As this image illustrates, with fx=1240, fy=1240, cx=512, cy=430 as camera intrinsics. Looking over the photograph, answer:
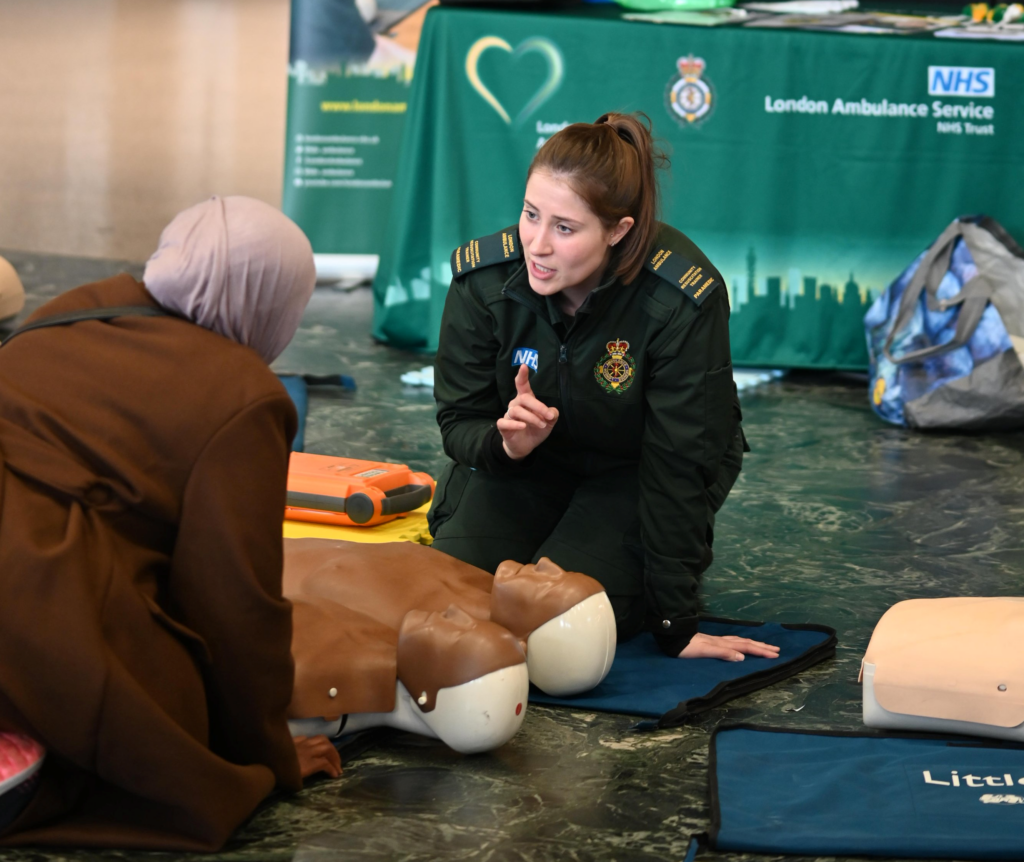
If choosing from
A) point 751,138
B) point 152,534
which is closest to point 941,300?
point 751,138

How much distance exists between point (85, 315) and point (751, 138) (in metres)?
3.41

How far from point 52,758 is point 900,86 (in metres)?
3.92

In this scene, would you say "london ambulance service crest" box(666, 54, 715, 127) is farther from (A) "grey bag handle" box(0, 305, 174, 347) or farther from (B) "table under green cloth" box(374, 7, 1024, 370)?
(A) "grey bag handle" box(0, 305, 174, 347)

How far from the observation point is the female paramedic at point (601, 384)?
2.16 m

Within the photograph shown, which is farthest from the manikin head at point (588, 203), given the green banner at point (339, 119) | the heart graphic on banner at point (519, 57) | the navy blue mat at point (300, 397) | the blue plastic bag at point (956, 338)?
the green banner at point (339, 119)

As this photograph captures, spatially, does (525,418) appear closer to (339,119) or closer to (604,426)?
(604,426)

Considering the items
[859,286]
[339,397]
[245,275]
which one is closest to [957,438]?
[859,286]

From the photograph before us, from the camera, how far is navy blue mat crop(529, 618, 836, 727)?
203cm

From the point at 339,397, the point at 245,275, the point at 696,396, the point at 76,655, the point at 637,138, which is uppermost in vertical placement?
the point at 637,138

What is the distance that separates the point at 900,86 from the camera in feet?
14.7

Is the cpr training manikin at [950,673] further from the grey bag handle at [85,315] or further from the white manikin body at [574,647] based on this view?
the grey bag handle at [85,315]

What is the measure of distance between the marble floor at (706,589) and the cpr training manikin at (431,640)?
8 cm

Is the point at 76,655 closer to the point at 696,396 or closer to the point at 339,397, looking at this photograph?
the point at 696,396

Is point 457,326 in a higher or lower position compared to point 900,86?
lower
